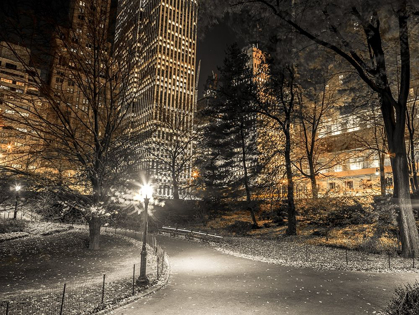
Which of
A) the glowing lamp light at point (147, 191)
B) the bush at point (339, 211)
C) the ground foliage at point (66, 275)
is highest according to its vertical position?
the glowing lamp light at point (147, 191)

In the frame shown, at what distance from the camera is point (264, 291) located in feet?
32.6

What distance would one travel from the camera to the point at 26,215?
129 feet

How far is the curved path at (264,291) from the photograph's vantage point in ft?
26.9

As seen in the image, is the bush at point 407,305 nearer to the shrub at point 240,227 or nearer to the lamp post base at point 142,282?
the lamp post base at point 142,282

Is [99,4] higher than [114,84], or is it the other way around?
[99,4]

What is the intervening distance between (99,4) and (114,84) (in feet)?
15.9

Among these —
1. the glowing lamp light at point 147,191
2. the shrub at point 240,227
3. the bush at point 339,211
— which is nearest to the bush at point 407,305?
the glowing lamp light at point 147,191

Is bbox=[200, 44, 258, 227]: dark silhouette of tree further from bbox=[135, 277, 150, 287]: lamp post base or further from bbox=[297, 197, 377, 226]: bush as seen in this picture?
bbox=[135, 277, 150, 287]: lamp post base

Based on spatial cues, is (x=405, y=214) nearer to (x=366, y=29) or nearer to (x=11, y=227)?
(x=366, y=29)

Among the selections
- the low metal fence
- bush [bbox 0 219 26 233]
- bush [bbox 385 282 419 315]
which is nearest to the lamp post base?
the low metal fence

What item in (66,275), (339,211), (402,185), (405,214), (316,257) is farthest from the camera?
(339,211)

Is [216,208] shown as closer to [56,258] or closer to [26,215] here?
[56,258]

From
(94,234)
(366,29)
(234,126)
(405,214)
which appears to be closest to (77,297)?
(94,234)

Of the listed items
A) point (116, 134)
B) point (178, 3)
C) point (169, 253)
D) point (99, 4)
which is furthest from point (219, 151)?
point (178, 3)
